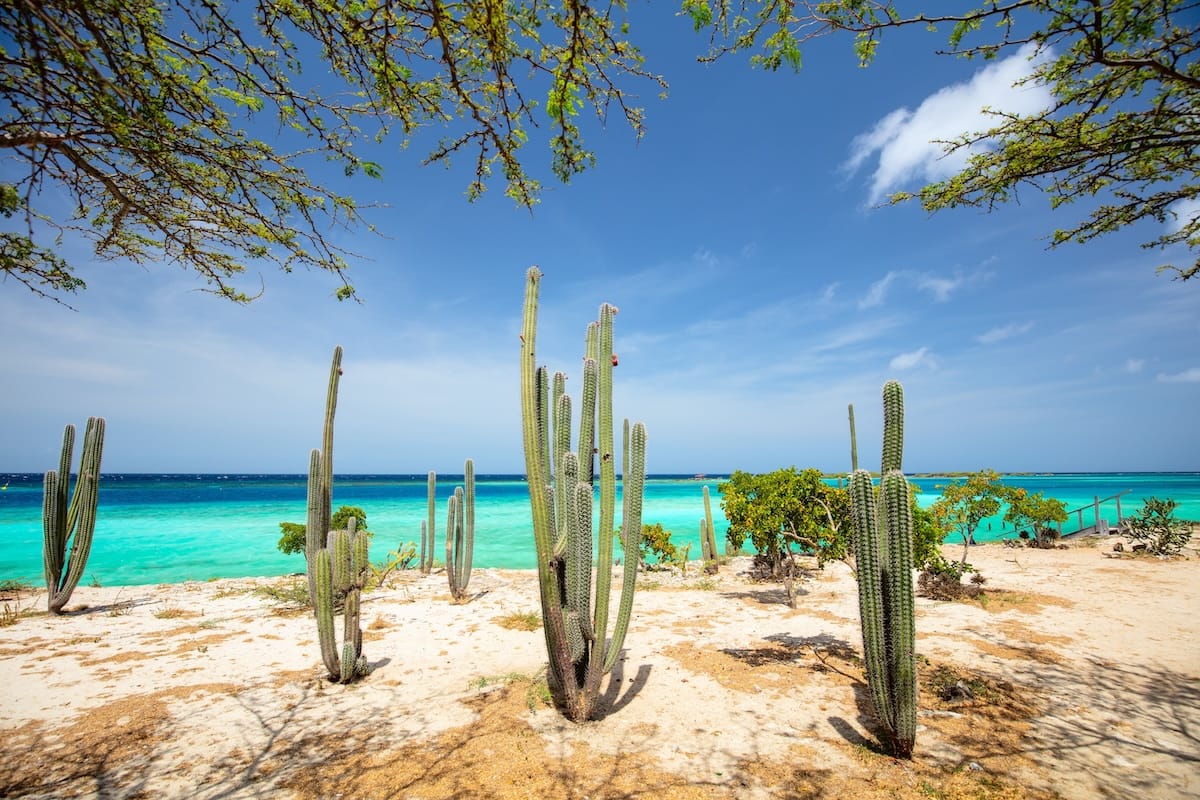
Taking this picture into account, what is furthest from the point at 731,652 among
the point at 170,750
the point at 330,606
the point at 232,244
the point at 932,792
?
the point at 232,244

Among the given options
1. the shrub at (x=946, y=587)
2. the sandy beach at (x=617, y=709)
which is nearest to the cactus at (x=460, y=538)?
the sandy beach at (x=617, y=709)

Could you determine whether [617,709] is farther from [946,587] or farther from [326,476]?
[946,587]

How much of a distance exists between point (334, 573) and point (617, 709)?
3671 mm

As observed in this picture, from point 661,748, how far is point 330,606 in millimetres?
3988

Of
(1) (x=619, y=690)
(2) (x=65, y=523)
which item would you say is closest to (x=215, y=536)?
(2) (x=65, y=523)

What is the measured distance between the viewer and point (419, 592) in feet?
36.1

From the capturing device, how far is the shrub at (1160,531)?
1347cm

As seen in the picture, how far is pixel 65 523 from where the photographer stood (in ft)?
29.0

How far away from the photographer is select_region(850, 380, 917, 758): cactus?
3863mm

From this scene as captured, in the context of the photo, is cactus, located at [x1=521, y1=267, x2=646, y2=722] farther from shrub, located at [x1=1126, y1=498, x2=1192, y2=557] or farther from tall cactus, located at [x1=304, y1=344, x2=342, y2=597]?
shrub, located at [x1=1126, y1=498, x2=1192, y2=557]

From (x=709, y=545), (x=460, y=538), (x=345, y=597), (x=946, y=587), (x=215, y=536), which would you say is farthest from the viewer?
(x=215, y=536)

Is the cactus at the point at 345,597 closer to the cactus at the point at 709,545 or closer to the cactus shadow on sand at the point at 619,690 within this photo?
the cactus shadow on sand at the point at 619,690

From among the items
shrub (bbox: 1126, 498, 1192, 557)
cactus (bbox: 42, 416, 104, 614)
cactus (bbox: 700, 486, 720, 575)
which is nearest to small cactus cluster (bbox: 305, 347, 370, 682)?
cactus (bbox: 42, 416, 104, 614)

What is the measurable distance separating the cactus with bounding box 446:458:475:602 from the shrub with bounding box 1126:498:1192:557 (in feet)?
62.1
